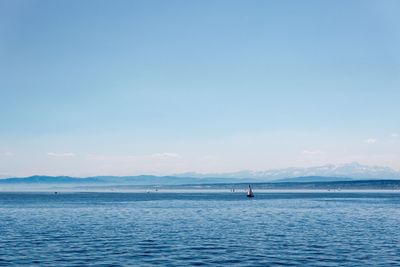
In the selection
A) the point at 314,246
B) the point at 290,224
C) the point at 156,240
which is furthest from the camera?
the point at 290,224

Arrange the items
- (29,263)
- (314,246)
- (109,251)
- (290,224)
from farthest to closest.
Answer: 1. (290,224)
2. (314,246)
3. (109,251)
4. (29,263)

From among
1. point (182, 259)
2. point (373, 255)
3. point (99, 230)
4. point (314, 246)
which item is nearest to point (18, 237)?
point (99, 230)

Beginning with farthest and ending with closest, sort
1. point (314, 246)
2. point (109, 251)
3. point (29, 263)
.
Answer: point (314, 246) < point (109, 251) < point (29, 263)

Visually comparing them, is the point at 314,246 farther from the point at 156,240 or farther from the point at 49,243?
→ the point at 49,243

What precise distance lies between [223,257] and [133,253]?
7.83m

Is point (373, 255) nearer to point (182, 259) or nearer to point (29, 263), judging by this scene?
point (182, 259)

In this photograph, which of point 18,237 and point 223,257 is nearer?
point 223,257

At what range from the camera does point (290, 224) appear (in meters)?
68.2

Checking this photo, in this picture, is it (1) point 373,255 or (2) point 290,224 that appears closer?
(1) point 373,255

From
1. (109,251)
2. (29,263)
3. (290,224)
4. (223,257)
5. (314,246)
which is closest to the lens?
(29,263)

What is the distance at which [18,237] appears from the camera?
52125mm

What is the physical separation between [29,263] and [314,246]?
994 inches

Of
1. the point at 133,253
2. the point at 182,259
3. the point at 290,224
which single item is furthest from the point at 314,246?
the point at 290,224

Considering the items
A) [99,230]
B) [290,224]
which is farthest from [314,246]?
[99,230]
